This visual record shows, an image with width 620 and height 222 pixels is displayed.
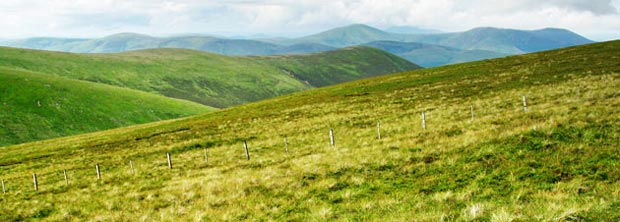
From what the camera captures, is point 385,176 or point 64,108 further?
point 64,108

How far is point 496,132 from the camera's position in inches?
789

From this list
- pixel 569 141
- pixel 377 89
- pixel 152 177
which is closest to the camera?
pixel 569 141

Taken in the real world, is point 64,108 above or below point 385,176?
below

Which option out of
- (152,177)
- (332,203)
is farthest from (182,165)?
(332,203)

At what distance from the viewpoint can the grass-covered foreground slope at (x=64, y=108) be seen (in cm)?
9338

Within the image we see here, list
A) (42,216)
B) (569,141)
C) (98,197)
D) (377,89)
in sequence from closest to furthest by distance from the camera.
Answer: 1. (569,141)
2. (42,216)
3. (98,197)
4. (377,89)

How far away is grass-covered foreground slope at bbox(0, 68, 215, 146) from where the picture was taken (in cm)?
9338

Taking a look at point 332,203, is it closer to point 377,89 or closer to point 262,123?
point 262,123

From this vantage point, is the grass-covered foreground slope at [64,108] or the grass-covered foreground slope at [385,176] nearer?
the grass-covered foreground slope at [385,176]

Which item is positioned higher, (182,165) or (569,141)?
(569,141)

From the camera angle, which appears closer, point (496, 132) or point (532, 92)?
point (496, 132)

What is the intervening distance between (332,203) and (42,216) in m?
15.3

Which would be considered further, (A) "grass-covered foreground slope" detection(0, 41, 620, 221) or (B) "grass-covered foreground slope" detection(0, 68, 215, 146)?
(B) "grass-covered foreground slope" detection(0, 68, 215, 146)

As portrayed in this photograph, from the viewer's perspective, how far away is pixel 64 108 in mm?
105938
